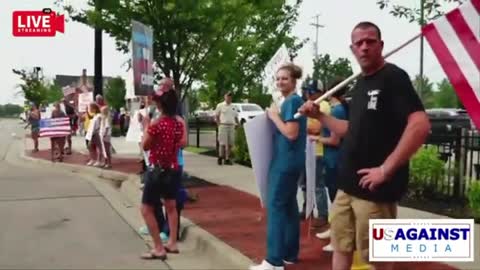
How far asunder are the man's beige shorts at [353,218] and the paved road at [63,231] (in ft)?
9.82

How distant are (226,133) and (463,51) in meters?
12.1

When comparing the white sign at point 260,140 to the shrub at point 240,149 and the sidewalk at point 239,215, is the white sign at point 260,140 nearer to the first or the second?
the sidewalk at point 239,215

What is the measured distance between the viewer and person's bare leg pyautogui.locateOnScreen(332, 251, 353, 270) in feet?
13.1

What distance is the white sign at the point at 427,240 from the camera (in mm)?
3383

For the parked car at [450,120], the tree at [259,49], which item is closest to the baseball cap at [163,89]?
the parked car at [450,120]

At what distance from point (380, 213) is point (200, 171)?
444 inches

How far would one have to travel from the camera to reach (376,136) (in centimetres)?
372

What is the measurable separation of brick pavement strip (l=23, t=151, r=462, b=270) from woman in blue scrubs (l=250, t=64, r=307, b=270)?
0.35 metres

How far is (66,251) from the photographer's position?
721cm

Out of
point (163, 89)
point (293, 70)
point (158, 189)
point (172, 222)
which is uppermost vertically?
point (293, 70)

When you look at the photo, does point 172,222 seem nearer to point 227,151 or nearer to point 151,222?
point 151,222

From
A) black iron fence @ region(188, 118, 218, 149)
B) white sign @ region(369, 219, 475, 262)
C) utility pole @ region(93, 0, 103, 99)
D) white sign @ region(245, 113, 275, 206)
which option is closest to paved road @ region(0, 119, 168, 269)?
white sign @ region(245, 113, 275, 206)

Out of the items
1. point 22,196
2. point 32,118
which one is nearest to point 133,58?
point 22,196

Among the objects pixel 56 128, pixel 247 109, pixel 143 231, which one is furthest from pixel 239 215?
pixel 247 109
